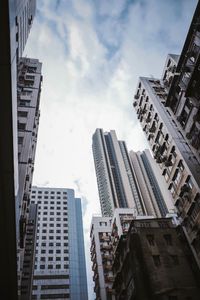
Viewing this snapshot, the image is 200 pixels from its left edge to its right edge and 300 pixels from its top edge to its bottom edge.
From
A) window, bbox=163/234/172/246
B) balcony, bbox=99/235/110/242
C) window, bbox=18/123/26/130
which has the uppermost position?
balcony, bbox=99/235/110/242

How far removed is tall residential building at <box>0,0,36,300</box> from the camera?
257 inches

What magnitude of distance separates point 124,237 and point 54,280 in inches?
2444

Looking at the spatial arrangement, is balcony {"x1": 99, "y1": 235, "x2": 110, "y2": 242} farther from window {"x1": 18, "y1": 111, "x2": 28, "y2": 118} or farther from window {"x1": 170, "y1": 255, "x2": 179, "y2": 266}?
window {"x1": 18, "y1": 111, "x2": 28, "y2": 118}

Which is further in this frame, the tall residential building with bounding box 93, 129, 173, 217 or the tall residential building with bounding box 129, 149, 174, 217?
the tall residential building with bounding box 129, 149, 174, 217

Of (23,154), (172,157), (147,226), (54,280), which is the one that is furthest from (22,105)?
(54,280)

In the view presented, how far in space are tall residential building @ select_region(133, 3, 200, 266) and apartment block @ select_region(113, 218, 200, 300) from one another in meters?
4.22

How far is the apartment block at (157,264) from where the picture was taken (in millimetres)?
27464

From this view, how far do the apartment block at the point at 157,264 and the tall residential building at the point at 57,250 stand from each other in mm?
58184

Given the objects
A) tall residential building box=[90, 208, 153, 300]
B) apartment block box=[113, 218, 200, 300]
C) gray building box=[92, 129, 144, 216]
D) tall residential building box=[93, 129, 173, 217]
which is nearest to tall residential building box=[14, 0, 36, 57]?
apartment block box=[113, 218, 200, 300]

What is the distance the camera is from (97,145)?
533 ft

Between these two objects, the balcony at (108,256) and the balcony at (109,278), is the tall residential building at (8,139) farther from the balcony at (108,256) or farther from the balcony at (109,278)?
the balcony at (108,256)

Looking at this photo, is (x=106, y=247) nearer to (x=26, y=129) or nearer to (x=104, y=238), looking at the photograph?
(x=104, y=238)

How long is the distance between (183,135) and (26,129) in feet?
68.0

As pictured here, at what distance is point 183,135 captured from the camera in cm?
3250
